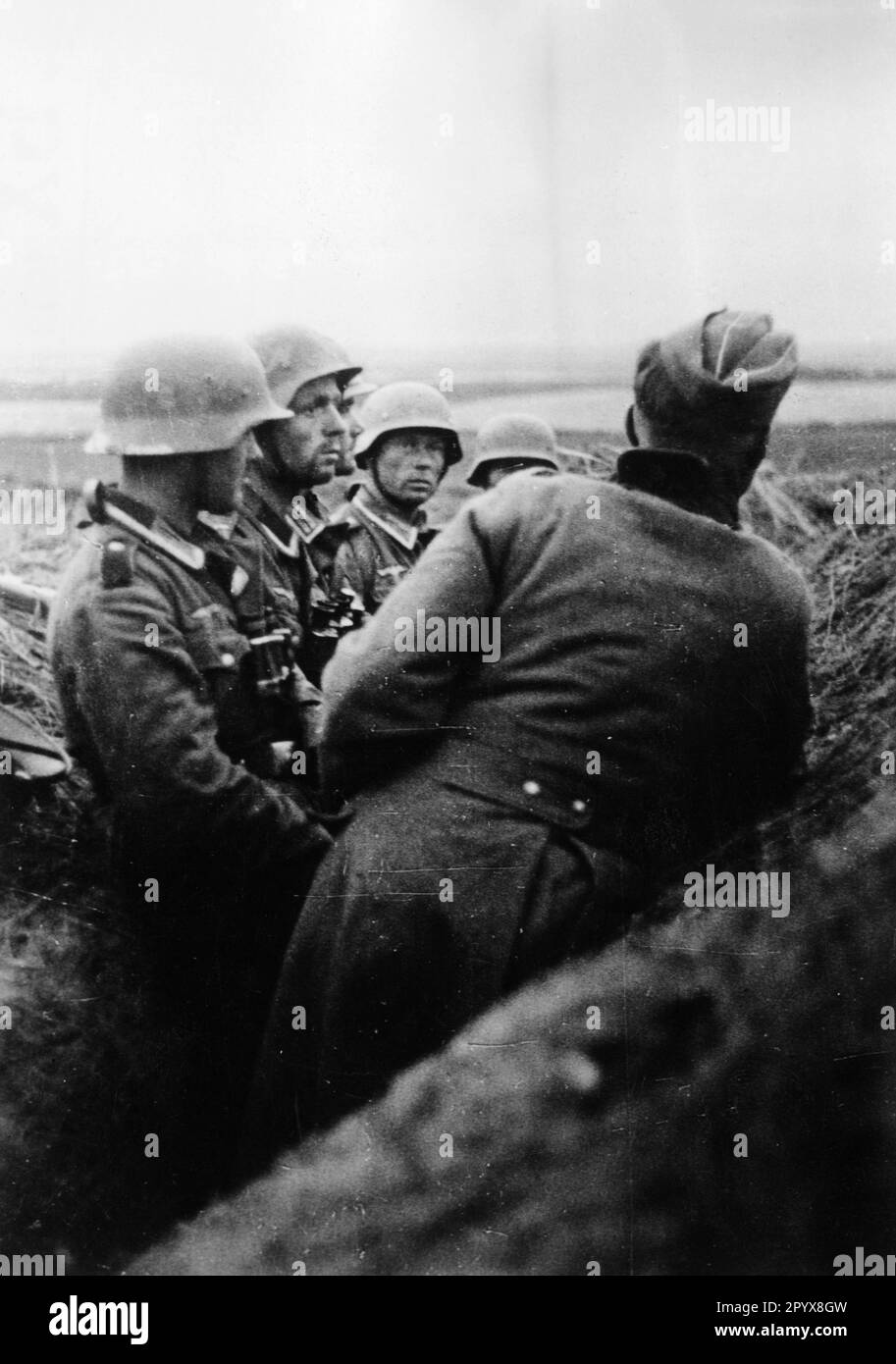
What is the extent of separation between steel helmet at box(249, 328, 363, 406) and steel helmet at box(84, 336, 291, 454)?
3 centimetres

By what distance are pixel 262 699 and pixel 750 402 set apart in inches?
70.3

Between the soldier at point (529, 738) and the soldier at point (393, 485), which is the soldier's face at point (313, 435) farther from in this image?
the soldier at point (529, 738)

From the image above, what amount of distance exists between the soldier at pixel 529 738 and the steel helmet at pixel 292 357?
626mm

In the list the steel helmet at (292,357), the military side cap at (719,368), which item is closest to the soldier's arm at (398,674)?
the steel helmet at (292,357)

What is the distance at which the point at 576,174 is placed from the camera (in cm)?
465

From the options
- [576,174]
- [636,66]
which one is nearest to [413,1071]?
[576,174]

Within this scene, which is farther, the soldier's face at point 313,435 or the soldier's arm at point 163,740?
the soldier's face at point 313,435

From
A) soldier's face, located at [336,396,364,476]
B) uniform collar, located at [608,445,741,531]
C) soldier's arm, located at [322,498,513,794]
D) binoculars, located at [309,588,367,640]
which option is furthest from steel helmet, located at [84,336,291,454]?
uniform collar, located at [608,445,741,531]

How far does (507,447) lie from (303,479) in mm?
643

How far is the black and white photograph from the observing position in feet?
15.0

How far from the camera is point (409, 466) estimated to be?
4.61 metres

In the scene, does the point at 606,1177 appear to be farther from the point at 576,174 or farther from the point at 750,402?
the point at 576,174

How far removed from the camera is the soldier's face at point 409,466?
15.1ft

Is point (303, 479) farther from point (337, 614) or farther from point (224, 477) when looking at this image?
point (337, 614)
